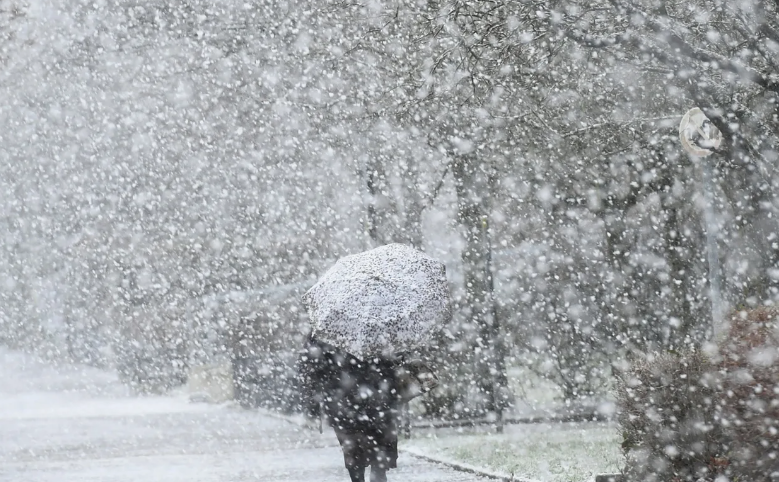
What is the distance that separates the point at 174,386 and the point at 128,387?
240 centimetres

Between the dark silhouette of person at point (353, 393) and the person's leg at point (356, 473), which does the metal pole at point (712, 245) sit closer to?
the dark silhouette of person at point (353, 393)

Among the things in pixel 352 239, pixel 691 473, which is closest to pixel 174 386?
pixel 352 239

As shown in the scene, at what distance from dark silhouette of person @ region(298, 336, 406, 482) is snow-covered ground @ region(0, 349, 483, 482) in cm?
230

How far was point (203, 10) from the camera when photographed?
61.8 ft

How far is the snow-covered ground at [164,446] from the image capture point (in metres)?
11.3

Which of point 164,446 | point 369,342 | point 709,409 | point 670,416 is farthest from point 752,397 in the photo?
point 164,446

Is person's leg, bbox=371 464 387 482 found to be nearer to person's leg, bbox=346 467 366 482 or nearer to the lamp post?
person's leg, bbox=346 467 366 482

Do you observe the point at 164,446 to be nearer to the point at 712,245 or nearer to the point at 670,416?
the point at 712,245

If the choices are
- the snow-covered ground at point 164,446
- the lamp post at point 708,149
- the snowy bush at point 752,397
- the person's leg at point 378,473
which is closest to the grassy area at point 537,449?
the snow-covered ground at point 164,446

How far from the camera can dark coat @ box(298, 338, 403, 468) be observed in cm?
798

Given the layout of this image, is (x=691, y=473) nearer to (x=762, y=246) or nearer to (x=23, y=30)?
(x=762, y=246)

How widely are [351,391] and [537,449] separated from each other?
499 centimetres

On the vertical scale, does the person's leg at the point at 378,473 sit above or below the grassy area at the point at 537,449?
above

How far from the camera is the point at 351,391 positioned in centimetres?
796
